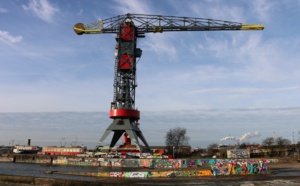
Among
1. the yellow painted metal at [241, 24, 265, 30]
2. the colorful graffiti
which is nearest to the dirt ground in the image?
the colorful graffiti

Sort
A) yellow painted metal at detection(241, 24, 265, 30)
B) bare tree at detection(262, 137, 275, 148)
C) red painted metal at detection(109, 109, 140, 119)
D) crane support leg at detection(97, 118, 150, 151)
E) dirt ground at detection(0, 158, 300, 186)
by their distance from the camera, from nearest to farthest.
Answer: dirt ground at detection(0, 158, 300, 186)
crane support leg at detection(97, 118, 150, 151)
red painted metal at detection(109, 109, 140, 119)
yellow painted metal at detection(241, 24, 265, 30)
bare tree at detection(262, 137, 275, 148)

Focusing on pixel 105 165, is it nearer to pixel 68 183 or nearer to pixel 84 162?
pixel 84 162

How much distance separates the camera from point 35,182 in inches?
1109

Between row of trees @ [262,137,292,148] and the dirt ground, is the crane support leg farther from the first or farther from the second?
row of trees @ [262,137,292,148]

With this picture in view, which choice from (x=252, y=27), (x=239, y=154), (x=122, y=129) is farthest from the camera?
(x=239, y=154)

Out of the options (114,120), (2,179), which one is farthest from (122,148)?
(2,179)

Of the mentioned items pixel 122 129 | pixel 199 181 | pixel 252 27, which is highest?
pixel 252 27

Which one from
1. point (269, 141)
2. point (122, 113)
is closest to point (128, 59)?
point (122, 113)

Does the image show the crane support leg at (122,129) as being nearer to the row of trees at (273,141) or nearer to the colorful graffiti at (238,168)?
the colorful graffiti at (238,168)

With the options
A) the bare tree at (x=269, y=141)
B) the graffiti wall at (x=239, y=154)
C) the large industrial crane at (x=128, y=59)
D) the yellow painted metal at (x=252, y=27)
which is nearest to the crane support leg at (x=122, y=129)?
the large industrial crane at (x=128, y=59)

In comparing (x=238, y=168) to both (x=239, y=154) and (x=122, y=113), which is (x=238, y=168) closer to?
(x=122, y=113)

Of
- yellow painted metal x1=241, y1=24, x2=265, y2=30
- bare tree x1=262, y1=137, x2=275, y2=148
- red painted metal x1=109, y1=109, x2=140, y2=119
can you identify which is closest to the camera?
red painted metal x1=109, y1=109, x2=140, y2=119

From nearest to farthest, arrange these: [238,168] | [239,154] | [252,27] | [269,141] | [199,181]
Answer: [199,181], [238,168], [252,27], [239,154], [269,141]

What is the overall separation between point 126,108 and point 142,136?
1235 cm
